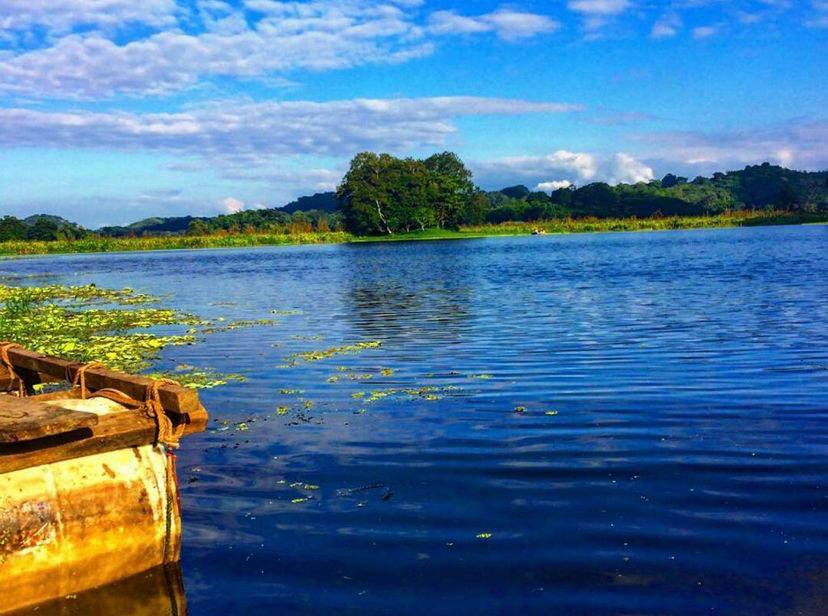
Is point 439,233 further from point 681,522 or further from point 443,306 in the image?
point 681,522

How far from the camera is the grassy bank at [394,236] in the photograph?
135 meters

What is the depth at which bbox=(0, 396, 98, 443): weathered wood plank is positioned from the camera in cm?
562

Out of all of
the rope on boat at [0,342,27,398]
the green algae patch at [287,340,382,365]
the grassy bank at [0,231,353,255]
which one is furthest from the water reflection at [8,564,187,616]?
the grassy bank at [0,231,353,255]

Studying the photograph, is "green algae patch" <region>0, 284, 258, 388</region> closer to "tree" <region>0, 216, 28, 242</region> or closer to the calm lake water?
the calm lake water

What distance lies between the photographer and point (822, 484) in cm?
870

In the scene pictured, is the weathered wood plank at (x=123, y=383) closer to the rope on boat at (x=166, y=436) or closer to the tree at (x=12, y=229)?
the rope on boat at (x=166, y=436)

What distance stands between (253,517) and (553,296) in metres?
26.5

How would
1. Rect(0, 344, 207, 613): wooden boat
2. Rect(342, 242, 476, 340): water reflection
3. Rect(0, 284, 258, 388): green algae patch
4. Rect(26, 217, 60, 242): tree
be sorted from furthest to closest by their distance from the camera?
Rect(26, 217, 60, 242): tree
Rect(342, 242, 476, 340): water reflection
Rect(0, 284, 258, 388): green algae patch
Rect(0, 344, 207, 613): wooden boat

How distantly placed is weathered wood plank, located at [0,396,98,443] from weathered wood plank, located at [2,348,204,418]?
3.50 ft

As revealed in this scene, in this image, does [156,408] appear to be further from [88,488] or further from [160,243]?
[160,243]

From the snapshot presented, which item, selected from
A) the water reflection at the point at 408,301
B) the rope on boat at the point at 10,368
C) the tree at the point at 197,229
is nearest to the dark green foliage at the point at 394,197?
the tree at the point at 197,229

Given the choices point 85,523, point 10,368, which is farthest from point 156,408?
point 10,368

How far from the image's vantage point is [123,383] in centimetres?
795

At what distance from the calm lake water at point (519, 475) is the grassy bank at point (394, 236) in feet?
410
